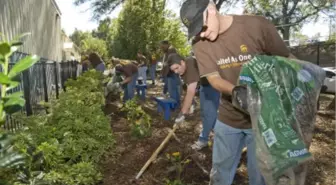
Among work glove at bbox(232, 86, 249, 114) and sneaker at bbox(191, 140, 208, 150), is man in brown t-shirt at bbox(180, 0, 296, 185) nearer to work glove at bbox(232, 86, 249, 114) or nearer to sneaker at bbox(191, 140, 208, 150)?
work glove at bbox(232, 86, 249, 114)

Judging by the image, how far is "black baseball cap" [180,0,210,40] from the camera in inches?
80.4

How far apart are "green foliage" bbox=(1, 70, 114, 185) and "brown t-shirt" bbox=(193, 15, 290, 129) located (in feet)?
4.19

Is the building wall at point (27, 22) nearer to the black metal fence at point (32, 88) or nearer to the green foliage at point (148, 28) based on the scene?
the black metal fence at point (32, 88)

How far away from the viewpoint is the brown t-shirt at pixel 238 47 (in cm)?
213

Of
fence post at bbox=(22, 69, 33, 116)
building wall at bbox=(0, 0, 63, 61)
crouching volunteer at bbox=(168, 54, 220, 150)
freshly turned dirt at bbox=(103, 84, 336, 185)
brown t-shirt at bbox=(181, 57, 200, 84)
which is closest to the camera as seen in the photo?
freshly turned dirt at bbox=(103, 84, 336, 185)

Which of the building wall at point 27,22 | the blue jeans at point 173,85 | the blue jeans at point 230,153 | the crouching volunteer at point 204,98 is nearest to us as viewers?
the blue jeans at point 230,153

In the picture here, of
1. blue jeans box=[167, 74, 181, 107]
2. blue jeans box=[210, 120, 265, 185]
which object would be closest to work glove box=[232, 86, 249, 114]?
blue jeans box=[210, 120, 265, 185]

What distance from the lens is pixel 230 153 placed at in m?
2.35

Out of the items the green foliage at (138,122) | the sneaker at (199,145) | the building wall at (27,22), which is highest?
the building wall at (27,22)

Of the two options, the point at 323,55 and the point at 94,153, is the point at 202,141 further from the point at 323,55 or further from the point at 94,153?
the point at 323,55

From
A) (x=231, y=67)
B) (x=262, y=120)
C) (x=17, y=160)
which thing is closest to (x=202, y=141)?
(x=231, y=67)

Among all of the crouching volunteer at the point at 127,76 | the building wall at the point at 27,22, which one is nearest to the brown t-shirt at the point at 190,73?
the building wall at the point at 27,22

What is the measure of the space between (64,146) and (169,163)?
1.28m

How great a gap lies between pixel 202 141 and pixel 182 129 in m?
1.25
